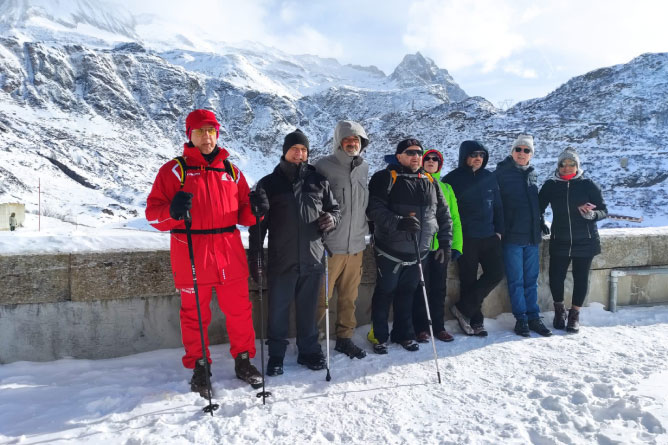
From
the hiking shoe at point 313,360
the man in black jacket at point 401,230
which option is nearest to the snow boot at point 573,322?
the man in black jacket at point 401,230

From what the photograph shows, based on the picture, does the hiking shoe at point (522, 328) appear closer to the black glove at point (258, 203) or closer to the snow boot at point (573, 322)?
the snow boot at point (573, 322)

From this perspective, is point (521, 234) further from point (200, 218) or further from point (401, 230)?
point (200, 218)

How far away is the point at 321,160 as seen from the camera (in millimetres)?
3750

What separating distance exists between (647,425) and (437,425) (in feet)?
4.05

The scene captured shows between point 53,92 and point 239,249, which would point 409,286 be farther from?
point 53,92

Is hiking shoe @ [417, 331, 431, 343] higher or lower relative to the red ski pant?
lower

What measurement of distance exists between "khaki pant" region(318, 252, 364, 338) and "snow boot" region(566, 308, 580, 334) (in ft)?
7.46

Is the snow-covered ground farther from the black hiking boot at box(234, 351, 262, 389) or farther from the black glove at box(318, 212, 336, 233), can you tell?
the black glove at box(318, 212, 336, 233)

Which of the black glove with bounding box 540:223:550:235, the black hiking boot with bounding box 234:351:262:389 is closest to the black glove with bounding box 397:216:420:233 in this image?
the black hiking boot with bounding box 234:351:262:389

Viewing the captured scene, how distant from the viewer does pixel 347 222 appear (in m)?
3.64

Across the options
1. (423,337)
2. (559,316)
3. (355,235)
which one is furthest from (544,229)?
(355,235)

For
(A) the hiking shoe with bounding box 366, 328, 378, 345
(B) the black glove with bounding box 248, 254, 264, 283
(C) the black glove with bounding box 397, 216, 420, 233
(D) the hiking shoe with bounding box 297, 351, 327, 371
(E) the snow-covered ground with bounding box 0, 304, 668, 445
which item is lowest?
(E) the snow-covered ground with bounding box 0, 304, 668, 445

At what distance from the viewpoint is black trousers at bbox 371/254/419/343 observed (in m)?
3.78

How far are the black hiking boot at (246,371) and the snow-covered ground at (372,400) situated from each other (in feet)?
0.22
